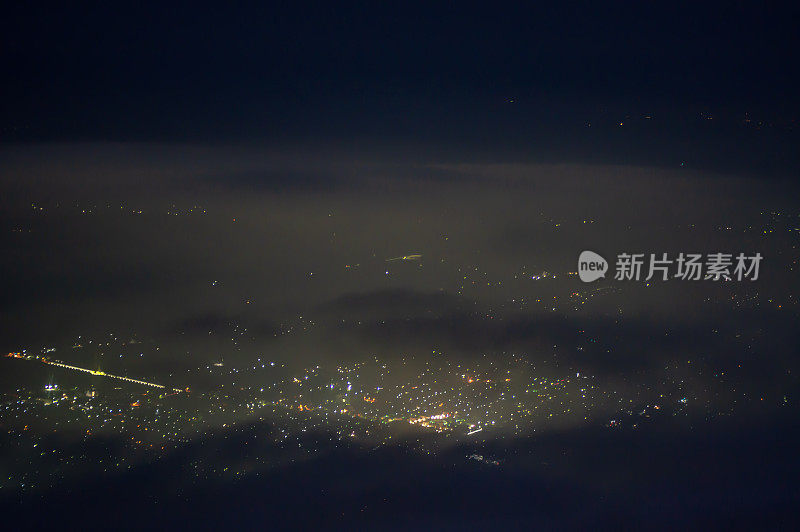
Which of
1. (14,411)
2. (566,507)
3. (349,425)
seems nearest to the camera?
(14,411)

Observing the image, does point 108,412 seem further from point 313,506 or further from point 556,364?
point 556,364

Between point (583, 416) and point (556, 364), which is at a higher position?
point (556, 364)

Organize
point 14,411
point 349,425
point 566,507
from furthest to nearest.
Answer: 1. point 349,425
2. point 566,507
3. point 14,411

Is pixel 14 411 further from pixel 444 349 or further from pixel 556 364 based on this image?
pixel 556 364

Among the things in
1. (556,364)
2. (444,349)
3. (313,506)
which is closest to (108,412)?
(313,506)

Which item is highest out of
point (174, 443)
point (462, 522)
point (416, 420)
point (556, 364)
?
point (556, 364)

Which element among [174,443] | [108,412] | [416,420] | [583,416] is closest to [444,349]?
[416,420]

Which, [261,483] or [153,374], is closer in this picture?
[261,483]
